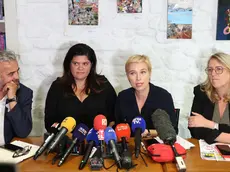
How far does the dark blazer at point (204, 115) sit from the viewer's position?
1.74 m

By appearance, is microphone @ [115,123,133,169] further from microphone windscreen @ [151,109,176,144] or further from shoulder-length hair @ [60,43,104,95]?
shoulder-length hair @ [60,43,104,95]

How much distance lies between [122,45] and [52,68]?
0.62m

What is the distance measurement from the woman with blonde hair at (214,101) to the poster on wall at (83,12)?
3.24ft

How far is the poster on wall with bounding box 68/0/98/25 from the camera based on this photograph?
2393 mm

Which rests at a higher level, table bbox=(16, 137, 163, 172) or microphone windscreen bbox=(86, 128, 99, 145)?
microphone windscreen bbox=(86, 128, 99, 145)

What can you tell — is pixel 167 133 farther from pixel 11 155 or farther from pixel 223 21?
pixel 223 21

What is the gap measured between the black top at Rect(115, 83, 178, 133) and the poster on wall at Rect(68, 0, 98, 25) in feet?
2.31

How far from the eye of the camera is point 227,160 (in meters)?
1.50

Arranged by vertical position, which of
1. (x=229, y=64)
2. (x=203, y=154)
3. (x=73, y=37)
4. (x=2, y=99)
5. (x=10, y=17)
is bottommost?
(x=203, y=154)

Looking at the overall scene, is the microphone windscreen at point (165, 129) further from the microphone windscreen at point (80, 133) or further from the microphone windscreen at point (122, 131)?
the microphone windscreen at point (80, 133)

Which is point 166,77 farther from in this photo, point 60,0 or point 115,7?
point 60,0

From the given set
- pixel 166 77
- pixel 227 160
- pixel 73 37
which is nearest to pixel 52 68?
pixel 73 37

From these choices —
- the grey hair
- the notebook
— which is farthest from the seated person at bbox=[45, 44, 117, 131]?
the notebook

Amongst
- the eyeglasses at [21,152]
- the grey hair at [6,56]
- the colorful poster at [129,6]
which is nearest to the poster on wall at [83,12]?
the colorful poster at [129,6]
